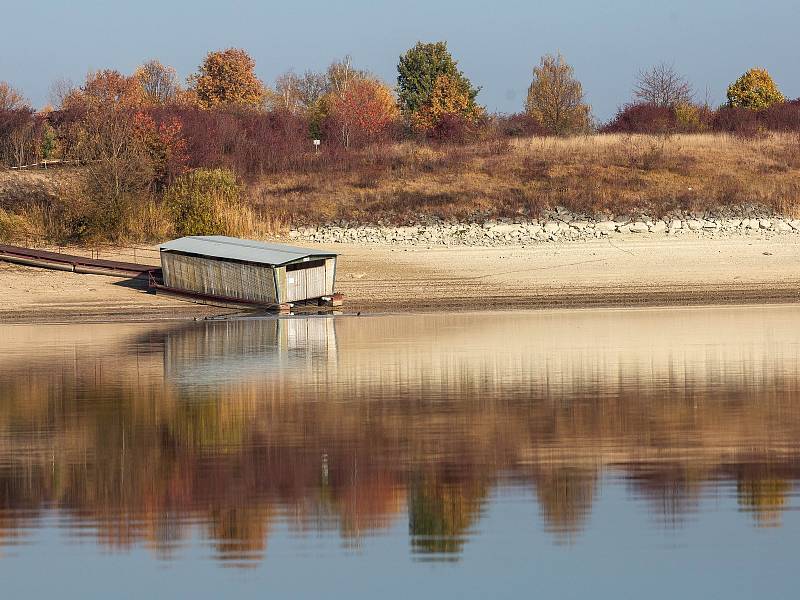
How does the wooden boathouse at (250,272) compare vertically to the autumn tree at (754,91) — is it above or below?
below

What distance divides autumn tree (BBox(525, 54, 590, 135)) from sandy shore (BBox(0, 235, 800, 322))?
120 feet

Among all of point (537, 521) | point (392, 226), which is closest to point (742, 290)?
point (392, 226)

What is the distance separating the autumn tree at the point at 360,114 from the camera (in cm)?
6202

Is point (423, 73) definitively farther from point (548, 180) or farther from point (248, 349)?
point (248, 349)

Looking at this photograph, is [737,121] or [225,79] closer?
[737,121]

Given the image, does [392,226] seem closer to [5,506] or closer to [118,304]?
[118,304]

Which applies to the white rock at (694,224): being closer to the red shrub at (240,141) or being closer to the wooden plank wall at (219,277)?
the wooden plank wall at (219,277)

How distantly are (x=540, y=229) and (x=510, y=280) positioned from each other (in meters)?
6.24

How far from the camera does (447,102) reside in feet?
265

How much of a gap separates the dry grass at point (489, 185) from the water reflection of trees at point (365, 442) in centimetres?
1987

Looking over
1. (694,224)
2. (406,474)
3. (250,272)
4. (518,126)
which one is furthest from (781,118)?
(406,474)

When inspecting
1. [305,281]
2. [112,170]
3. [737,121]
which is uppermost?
[737,121]

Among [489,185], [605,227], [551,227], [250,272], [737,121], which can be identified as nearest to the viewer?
[250,272]

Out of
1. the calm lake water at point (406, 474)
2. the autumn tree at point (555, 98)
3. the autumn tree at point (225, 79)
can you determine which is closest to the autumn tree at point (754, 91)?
the autumn tree at point (555, 98)
